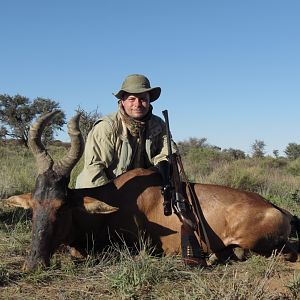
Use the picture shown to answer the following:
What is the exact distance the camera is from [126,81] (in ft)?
20.4

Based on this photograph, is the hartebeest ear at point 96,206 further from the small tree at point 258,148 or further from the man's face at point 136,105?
the small tree at point 258,148

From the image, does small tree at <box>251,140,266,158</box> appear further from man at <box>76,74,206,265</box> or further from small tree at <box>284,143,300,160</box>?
man at <box>76,74,206,265</box>

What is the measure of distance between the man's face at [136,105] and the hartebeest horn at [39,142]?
1.70m

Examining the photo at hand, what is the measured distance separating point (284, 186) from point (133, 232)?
7527 millimetres

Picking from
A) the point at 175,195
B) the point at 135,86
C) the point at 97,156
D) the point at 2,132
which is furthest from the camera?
the point at 2,132

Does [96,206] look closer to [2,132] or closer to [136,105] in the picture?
[136,105]

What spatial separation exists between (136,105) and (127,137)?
41cm

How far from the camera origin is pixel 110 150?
5.99 metres

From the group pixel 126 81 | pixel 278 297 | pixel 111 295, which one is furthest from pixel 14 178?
pixel 278 297

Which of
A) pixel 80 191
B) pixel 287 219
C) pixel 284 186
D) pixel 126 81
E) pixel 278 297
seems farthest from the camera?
pixel 284 186

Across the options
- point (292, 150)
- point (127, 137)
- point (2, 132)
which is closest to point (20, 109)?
point (2, 132)

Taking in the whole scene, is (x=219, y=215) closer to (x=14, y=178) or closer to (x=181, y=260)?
(x=181, y=260)

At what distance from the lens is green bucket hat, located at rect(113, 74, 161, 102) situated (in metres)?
6.04

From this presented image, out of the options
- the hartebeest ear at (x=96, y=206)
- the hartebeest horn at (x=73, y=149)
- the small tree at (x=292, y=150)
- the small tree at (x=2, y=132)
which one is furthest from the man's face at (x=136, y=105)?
the small tree at (x=292, y=150)
